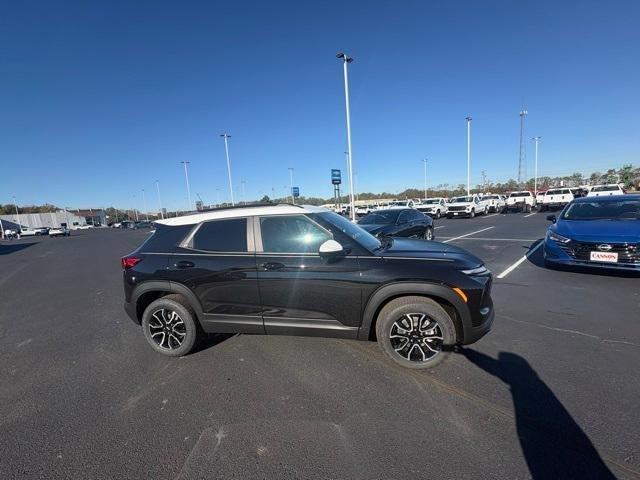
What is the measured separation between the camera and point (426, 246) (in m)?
3.79

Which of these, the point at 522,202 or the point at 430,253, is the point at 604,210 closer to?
the point at 430,253

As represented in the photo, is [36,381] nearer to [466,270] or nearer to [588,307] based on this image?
[466,270]

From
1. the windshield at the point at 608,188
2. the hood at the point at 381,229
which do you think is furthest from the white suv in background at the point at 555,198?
the hood at the point at 381,229

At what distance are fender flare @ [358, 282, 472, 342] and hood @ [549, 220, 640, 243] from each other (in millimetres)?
4687

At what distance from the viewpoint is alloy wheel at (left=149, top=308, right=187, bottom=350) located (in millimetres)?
3752

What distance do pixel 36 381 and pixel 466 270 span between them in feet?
15.2

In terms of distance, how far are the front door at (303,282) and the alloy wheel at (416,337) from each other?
433 millimetres

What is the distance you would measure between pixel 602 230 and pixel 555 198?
89.1ft

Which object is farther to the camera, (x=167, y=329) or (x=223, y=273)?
(x=167, y=329)

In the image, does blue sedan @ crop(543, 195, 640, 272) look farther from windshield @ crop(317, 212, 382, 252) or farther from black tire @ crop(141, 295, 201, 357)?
black tire @ crop(141, 295, 201, 357)

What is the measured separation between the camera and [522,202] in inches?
1169

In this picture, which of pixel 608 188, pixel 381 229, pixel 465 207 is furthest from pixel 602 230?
pixel 608 188

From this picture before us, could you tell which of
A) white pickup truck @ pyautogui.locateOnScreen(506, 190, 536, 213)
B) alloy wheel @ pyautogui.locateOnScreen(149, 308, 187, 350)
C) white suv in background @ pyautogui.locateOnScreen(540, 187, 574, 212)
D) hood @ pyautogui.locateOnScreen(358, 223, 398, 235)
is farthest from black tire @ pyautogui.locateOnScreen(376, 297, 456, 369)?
white pickup truck @ pyautogui.locateOnScreen(506, 190, 536, 213)

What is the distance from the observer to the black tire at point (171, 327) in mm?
3697
